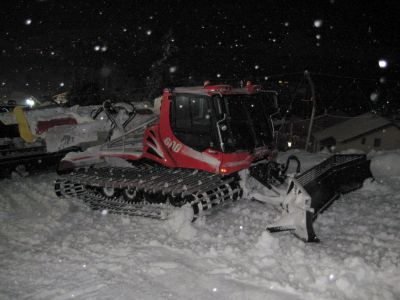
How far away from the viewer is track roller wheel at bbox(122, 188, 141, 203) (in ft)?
25.4

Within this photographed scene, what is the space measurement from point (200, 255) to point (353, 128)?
113 ft

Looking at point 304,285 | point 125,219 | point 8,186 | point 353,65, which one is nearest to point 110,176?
point 125,219

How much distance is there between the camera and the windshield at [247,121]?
7.17 metres

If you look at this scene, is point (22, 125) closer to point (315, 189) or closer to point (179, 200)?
point (179, 200)

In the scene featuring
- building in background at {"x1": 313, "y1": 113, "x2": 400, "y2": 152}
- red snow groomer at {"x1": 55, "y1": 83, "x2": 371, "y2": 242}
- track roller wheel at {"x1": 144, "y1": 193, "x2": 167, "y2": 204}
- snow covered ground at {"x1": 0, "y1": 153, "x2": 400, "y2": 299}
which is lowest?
building in background at {"x1": 313, "y1": 113, "x2": 400, "y2": 152}

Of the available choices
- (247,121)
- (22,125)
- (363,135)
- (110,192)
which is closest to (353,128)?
(363,135)

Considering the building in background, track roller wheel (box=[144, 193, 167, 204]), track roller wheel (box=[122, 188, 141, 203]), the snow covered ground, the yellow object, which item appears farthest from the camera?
the building in background

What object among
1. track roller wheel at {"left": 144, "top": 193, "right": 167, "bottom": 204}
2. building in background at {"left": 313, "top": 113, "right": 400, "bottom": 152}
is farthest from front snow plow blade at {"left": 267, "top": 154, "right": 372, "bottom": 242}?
building in background at {"left": 313, "top": 113, "right": 400, "bottom": 152}

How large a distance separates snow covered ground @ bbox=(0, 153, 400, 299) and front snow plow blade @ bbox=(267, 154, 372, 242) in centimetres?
20

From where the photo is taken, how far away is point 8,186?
910 cm

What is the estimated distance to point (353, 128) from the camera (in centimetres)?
3678

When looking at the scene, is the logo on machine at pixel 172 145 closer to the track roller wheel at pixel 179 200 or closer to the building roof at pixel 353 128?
the track roller wheel at pixel 179 200

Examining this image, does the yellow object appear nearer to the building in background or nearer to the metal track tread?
the metal track tread

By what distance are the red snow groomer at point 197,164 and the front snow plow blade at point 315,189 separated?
2 cm
